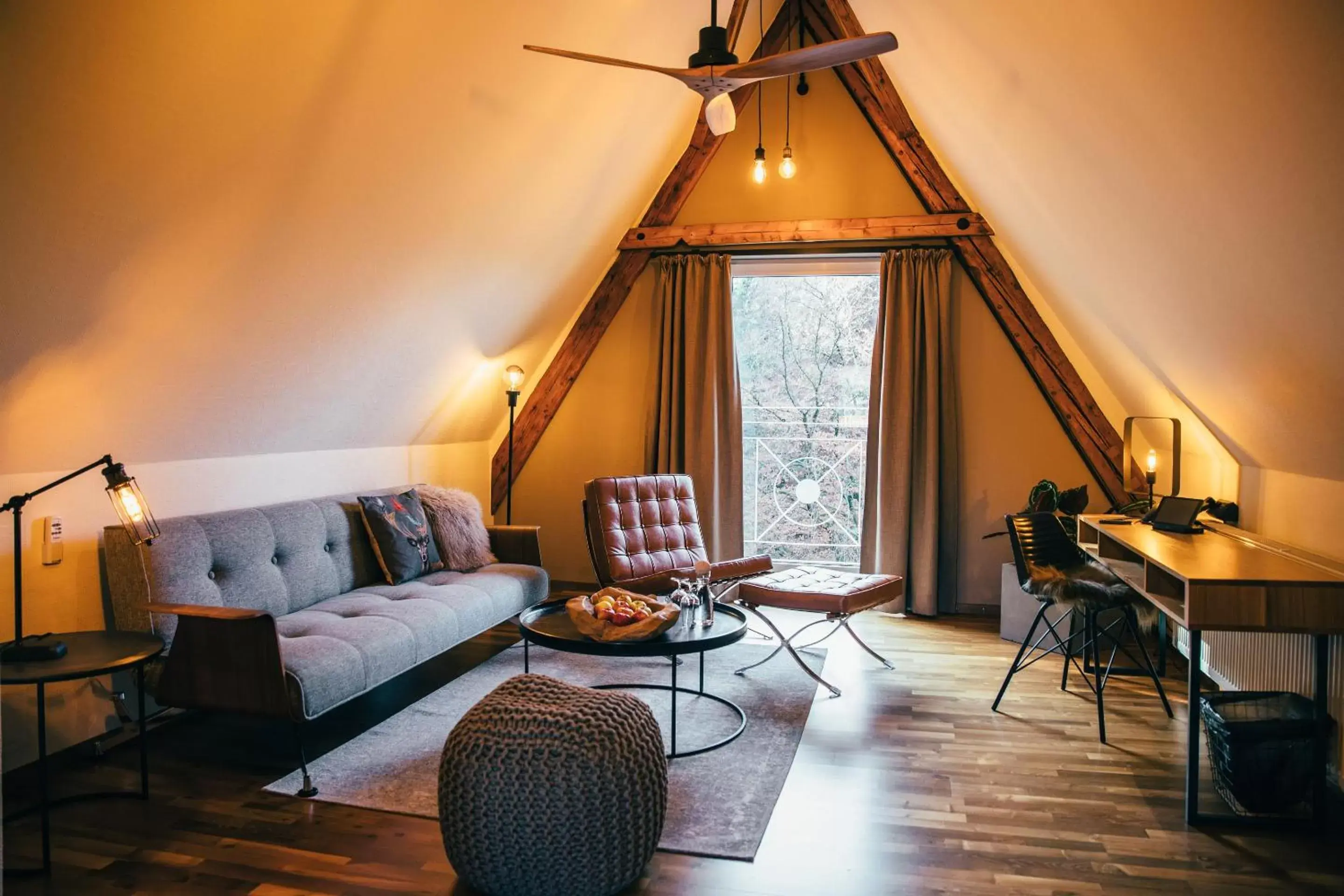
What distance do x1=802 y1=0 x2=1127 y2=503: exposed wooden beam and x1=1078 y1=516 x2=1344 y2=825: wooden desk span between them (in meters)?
2.15

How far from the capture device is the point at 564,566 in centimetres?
599

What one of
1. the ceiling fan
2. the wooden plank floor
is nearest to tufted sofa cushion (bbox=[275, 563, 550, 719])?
the wooden plank floor

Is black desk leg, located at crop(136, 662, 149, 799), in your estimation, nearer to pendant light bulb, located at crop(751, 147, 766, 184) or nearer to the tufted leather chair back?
the tufted leather chair back

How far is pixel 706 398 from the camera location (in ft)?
18.3

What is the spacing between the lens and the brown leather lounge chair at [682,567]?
385 cm

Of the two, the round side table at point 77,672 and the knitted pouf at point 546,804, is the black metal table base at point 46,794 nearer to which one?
the round side table at point 77,672

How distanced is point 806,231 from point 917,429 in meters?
1.32

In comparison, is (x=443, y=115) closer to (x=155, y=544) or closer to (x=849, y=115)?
(x=155, y=544)

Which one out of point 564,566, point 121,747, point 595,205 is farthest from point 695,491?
point 121,747

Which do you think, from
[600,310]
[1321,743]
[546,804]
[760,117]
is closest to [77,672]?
[546,804]

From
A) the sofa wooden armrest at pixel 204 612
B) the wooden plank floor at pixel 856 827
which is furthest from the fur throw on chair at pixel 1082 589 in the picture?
the sofa wooden armrest at pixel 204 612

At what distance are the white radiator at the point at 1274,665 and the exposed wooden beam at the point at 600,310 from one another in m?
3.65

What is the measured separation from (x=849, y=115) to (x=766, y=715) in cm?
361

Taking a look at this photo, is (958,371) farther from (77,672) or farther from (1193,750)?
(77,672)
